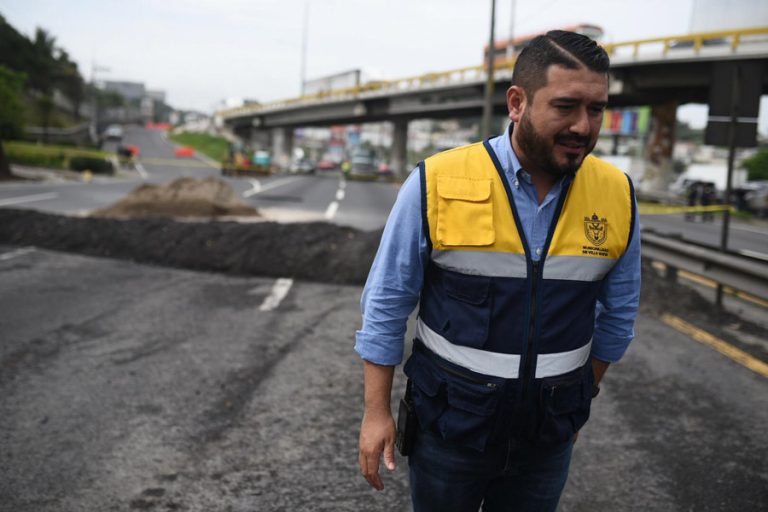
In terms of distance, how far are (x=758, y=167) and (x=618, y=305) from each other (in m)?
64.4

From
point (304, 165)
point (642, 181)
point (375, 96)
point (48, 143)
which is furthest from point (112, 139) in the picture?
point (642, 181)

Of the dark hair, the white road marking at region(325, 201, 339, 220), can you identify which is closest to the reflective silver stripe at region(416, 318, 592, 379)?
the dark hair

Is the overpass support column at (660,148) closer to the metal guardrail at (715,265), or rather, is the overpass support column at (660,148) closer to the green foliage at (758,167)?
the green foliage at (758,167)

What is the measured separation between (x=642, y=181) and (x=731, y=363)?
117 ft

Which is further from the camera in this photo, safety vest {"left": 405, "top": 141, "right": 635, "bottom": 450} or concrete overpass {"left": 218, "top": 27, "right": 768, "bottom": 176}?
concrete overpass {"left": 218, "top": 27, "right": 768, "bottom": 176}

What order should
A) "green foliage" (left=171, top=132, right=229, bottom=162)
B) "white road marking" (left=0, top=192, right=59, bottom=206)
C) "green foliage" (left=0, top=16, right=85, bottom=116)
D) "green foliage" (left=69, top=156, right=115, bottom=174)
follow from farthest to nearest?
1. "green foliage" (left=171, top=132, right=229, bottom=162)
2. "green foliage" (left=0, top=16, right=85, bottom=116)
3. "green foliage" (left=69, top=156, right=115, bottom=174)
4. "white road marking" (left=0, top=192, right=59, bottom=206)

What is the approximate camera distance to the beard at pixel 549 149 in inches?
72.1

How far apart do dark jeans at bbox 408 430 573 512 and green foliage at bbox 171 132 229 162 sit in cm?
7959

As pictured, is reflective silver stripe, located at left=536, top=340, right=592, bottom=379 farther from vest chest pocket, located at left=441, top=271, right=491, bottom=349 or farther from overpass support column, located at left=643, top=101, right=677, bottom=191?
overpass support column, located at left=643, top=101, right=677, bottom=191

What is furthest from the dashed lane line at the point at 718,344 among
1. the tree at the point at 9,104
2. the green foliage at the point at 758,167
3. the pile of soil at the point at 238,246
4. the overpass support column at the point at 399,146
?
the green foliage at the point at 758,167

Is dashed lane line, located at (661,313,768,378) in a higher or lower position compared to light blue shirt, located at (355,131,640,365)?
lower

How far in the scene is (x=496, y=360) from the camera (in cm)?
187

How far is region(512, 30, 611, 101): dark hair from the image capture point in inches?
70.9

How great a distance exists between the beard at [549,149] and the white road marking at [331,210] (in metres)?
15.0
